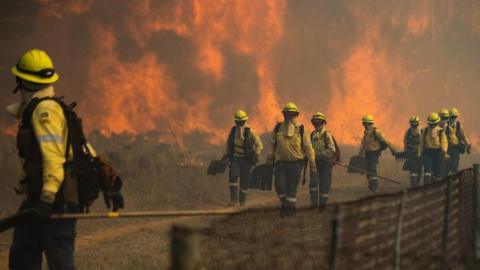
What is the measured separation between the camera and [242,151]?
14469 millimetres

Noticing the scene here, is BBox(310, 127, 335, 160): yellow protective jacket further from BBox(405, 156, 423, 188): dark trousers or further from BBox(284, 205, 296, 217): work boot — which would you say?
BBox(284, 205, 296, 217): work boot

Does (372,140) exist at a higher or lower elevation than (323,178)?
higher

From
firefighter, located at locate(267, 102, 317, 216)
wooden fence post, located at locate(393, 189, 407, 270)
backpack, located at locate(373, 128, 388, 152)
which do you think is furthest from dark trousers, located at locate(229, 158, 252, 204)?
wooden fence post, located at locate(393, 189, 407, 270)

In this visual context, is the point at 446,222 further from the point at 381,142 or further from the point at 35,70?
the point at 381,142

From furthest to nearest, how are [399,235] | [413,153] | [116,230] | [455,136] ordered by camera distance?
[455,136]
[413,153]
[116,230]
[399,235]

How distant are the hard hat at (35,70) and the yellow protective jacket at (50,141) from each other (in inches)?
9.5

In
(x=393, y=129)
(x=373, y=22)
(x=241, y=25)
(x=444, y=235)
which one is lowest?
(x=444, y=235)

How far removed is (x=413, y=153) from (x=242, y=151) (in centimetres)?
534

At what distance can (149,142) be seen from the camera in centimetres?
2362

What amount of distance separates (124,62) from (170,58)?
2.78 meters

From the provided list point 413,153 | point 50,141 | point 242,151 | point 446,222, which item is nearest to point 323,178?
point 242,151

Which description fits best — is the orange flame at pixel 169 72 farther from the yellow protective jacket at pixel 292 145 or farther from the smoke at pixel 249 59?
the yellow protective jacket at pixel 292 145

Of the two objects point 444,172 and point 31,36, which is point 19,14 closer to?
point 31,36

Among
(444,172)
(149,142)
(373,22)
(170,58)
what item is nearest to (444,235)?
(444,172)
